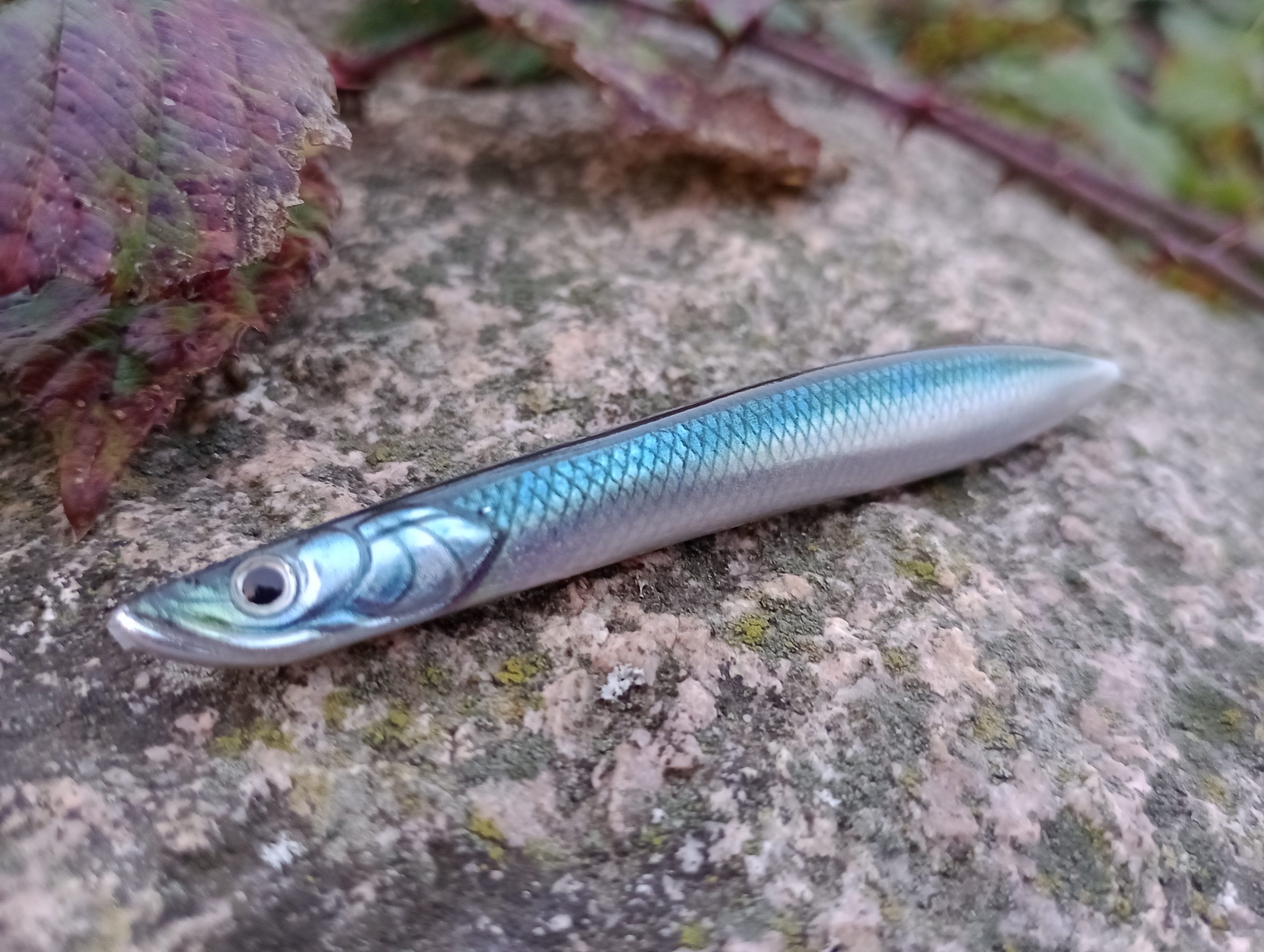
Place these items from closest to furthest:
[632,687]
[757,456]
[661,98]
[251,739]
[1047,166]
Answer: [251,739] → [632,687] → [757,456] → [661,98] → [1047,166]

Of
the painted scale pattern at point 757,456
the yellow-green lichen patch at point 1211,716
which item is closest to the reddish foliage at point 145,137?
the painted scale pattern at point 757,456

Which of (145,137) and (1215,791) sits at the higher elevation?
(145,137)

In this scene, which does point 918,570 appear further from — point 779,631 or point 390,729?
point 390,729

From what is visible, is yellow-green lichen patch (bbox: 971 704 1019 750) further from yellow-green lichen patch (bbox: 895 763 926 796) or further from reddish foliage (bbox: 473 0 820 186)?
reddish foliage (bbox: 473 0 820 186)

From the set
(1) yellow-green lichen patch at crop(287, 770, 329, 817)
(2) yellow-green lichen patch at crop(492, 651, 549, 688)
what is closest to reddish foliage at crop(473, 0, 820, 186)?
(2) yellow-green lichen patch at crop(492, 651, 549, 688)

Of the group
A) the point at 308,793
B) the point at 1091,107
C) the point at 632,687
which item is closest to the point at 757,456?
the point at 632,687

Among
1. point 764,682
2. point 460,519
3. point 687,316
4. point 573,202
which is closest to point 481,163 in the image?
point 573,202
